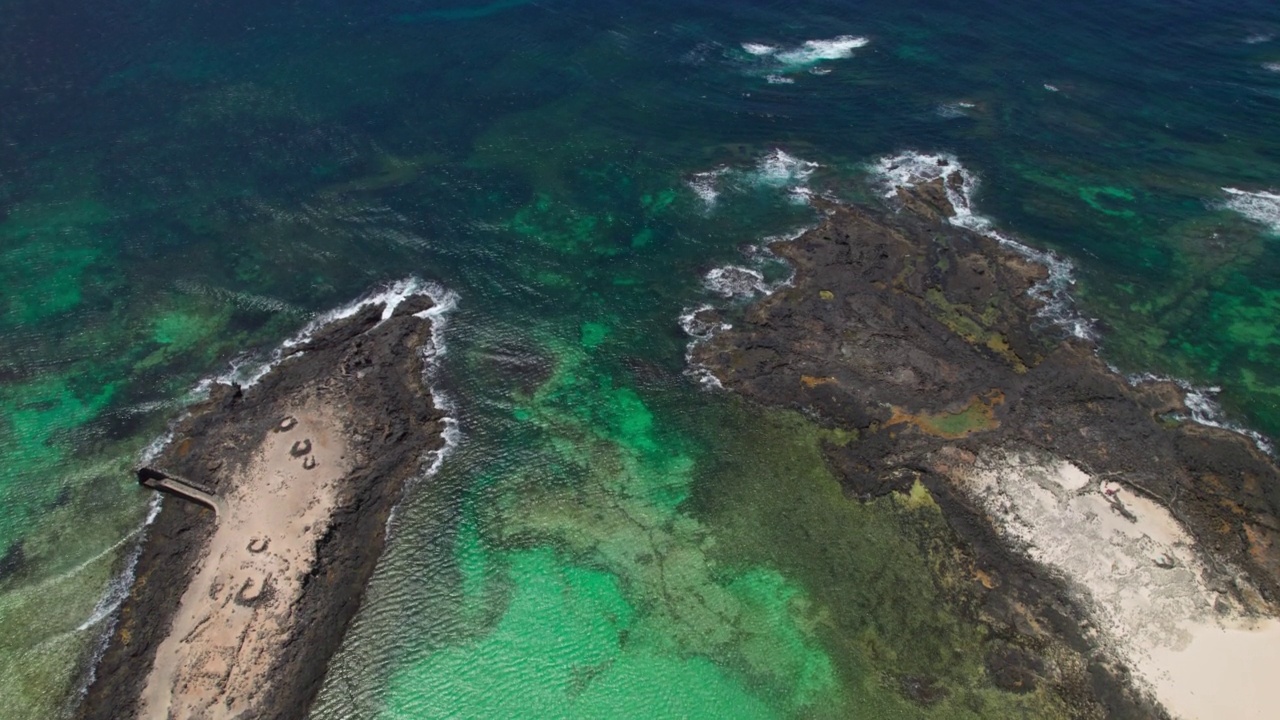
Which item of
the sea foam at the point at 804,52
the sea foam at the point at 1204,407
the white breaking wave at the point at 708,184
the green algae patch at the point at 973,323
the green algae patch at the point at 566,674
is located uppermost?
the sea foam at the point at 804,52

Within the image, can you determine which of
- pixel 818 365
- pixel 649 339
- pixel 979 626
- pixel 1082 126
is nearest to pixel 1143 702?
pixel 979 626

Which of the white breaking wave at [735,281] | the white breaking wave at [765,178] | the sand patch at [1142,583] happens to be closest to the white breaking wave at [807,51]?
the white breaking wave at [765,178]

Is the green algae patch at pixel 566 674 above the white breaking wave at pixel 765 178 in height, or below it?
below

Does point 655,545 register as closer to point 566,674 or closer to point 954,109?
point 566,674

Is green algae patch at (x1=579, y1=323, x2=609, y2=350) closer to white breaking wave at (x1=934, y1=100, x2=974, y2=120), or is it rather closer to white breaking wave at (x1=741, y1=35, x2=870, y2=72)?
white breaking wave at (x1=741, y1=35, x2=870, y2=72)

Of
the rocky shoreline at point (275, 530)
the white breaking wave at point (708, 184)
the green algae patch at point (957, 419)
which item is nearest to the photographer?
the rocky shoreline at point (275, 530)

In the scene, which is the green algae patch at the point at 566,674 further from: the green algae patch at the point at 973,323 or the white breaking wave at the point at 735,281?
the green algae patch at the point at 973,323

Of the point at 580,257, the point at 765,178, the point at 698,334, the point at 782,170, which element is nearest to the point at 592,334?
the point at 698,334

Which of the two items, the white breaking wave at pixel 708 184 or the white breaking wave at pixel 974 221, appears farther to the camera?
the white breaking wave at pixel 708 184
